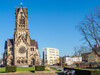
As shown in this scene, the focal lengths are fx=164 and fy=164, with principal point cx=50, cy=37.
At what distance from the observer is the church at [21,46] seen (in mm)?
85562

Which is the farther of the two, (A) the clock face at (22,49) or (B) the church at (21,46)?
(A) the clock face at (22,49)

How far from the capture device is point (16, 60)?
8488 centimetres

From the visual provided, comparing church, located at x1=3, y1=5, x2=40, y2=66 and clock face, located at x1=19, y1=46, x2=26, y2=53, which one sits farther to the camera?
clock face, located at x1=19, y1=46, x2=26, y2=53

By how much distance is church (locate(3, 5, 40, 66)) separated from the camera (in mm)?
85562

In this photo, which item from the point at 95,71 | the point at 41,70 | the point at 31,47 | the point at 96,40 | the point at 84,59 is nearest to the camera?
the point at 95,71

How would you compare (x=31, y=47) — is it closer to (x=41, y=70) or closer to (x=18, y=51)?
(x=18, y=51)

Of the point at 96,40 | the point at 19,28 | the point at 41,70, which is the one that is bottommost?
the point at 41,70

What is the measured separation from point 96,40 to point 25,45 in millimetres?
59069

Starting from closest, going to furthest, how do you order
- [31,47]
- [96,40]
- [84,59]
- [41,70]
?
[96,40]
[41,70]
[31,47]
[84,59]

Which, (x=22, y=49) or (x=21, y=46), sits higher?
(x=21, y=46)

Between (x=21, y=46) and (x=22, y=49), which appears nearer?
(x=22, y=49)

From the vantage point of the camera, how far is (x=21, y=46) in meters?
87.3

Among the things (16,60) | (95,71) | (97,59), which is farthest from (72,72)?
(97,59)

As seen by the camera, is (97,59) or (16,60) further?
(97,59)
